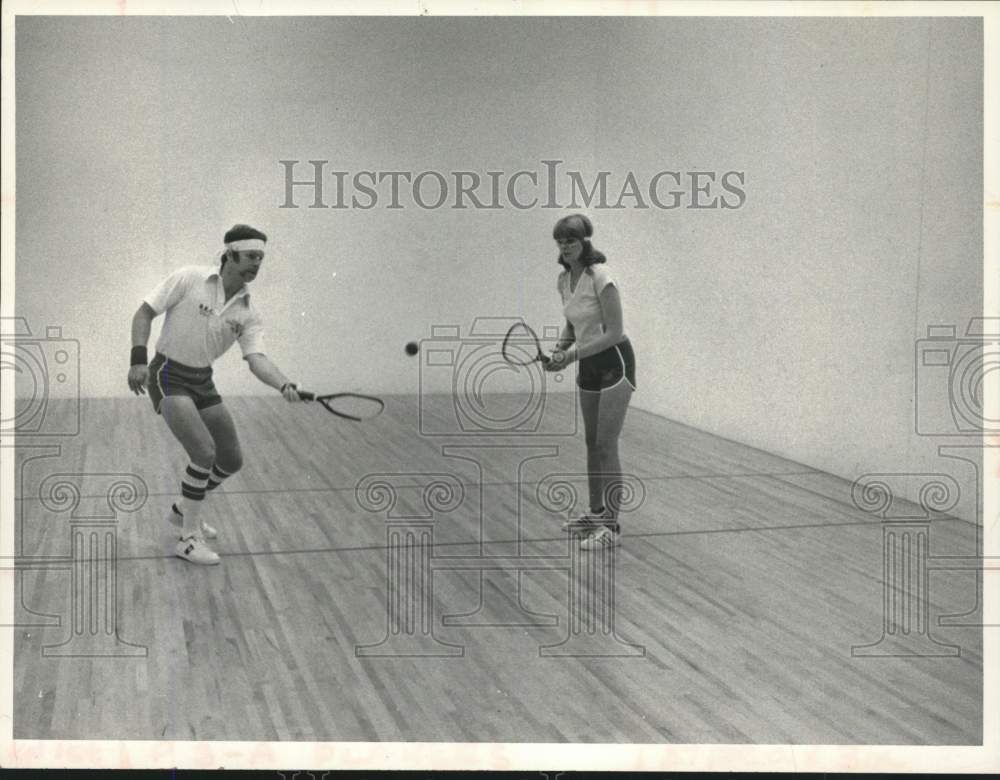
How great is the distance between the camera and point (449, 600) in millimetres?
4137

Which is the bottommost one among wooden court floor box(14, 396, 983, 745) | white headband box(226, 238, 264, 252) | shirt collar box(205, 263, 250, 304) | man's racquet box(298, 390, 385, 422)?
wooden court floor box(14, 396, 983, 745)

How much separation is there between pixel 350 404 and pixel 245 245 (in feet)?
2.74

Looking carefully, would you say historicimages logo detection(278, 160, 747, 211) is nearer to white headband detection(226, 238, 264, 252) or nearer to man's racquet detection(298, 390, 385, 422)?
white headband detection(226, 238, 264, 252)

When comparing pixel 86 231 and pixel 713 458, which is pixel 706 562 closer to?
pixel 713 458

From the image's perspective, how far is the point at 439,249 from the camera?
492 centimetres

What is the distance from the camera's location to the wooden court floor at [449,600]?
3402 mm

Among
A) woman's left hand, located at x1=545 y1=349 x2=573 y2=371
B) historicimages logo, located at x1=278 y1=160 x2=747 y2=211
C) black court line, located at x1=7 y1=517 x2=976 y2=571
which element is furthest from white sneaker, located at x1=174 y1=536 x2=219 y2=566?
woman's left hand, located at x1=545 y1=349 x2=573 y2=371

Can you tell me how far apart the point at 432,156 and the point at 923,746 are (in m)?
2.35

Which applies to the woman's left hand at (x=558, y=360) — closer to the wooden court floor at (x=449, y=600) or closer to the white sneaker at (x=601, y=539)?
the wooden court floor at (x=449, y=600)

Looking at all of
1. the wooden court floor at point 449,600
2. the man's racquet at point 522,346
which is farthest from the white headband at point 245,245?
the man's racquet at point 522,346

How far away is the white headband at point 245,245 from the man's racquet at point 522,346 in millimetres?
847

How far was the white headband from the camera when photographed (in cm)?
424

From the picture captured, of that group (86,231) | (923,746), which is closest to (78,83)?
(86,231)

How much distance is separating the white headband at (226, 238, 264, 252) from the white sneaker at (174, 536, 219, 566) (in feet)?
3.15
